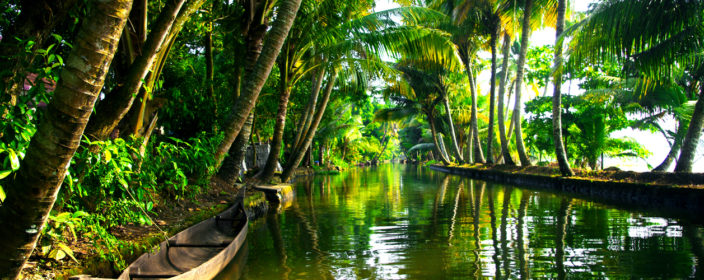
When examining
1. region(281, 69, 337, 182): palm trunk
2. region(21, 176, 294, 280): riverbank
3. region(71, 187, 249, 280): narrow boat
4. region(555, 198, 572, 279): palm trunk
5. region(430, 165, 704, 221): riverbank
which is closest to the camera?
region(21, 176, 294, 280): riverbank

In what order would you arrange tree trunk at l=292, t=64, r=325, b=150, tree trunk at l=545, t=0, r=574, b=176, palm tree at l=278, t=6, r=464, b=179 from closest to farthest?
palm tree at l=278, t=6, r=464, b=179 → tree trunk at l=545, t=0, r=574, b=176 → tree trunk at l=292, t=64, r=325, b=150

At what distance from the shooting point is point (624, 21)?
9.62m

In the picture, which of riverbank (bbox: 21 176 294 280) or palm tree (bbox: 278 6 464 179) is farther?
palm tree (bbox: 278 6 464 179)

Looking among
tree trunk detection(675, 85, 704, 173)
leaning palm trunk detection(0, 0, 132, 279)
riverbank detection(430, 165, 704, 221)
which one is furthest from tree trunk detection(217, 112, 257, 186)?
tree trunk detection(675, 85, 704, 173)

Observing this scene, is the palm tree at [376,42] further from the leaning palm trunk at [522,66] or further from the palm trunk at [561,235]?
the leaning palm trunk at [522,66]

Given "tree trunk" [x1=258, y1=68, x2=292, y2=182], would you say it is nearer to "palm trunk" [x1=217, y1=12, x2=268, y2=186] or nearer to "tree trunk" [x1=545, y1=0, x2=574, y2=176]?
"palm trunk" [x1=217, y1=12, x2=268, y2=186]

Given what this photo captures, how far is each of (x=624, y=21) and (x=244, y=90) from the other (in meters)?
8.17

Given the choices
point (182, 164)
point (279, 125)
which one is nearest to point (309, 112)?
point (279, 125)

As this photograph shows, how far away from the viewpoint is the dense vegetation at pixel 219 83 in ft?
8.50

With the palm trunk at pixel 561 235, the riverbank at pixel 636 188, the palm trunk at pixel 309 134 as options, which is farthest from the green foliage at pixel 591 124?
the palm trunk at pixel 309 134

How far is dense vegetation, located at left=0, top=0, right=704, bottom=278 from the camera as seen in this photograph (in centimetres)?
259

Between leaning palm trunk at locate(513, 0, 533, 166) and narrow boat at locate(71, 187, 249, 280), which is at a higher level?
leaning palm trunk at locate(513, 0, 533, 166)

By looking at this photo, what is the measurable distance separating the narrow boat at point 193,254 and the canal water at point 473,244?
0.31m

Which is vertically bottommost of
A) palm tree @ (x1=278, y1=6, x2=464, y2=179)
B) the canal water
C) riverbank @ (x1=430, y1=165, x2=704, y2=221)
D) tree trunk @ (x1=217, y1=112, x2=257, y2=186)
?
the canal water
